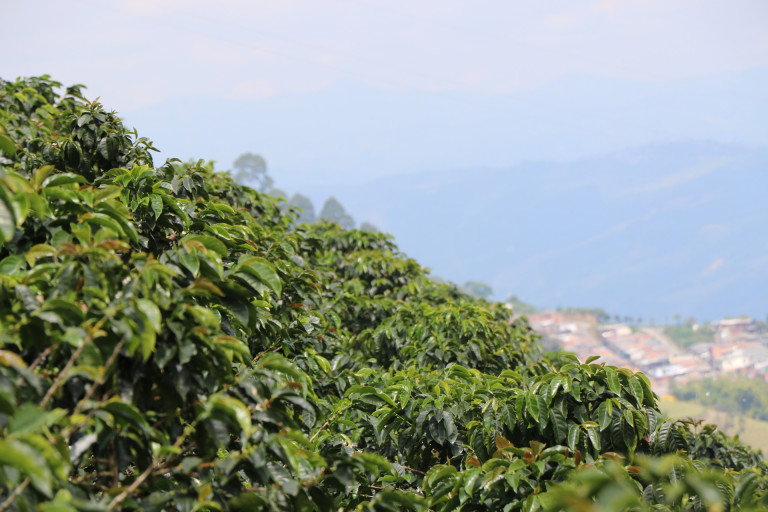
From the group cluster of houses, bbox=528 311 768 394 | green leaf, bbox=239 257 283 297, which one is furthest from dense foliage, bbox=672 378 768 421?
green leaf, bbox=239 257 283 297

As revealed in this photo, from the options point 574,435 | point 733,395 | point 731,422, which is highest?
point 574,435

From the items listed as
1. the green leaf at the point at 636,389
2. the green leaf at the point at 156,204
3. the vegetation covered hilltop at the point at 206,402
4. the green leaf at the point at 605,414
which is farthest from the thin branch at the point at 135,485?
the green leaf at the point at 636,389

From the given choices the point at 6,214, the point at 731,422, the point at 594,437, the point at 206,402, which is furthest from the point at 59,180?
the point at 731,422

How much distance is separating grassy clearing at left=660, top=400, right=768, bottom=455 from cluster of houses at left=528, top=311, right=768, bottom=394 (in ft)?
20.2

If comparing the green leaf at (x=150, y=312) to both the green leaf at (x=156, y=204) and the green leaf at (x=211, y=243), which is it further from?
the green leaf at (x=156, y=204)

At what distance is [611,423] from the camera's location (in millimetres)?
3252

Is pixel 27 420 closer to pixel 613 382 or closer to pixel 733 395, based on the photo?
pixel 613 382

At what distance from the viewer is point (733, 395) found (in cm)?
5291

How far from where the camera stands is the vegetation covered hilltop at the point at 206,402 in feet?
6.34

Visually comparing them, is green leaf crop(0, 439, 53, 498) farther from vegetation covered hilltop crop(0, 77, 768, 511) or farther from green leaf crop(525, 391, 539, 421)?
green leaf crop(525, 391, 539, 421)

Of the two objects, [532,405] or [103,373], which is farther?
[532,405]

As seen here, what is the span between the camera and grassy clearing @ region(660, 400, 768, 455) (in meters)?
42.5

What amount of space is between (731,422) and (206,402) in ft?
179

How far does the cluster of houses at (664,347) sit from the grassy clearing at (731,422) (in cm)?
617
